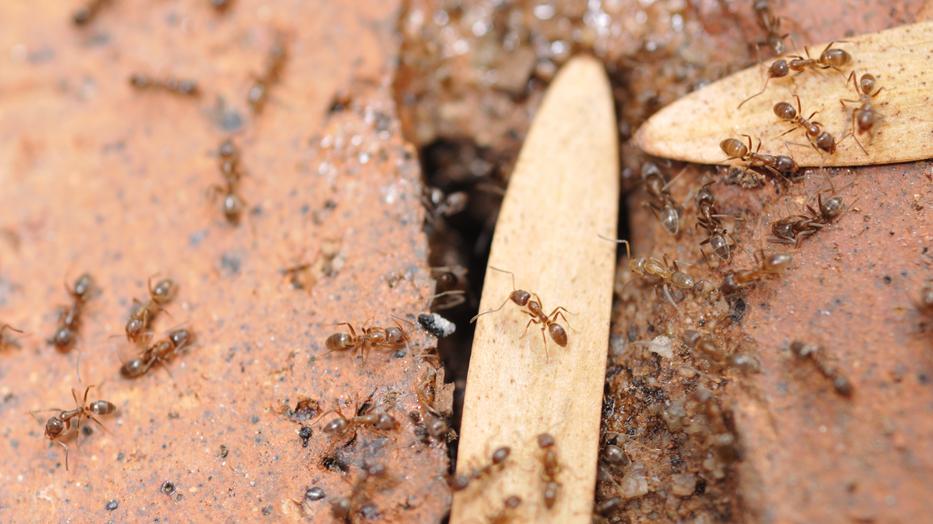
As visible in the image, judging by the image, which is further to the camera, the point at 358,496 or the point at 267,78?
the point at 267,78

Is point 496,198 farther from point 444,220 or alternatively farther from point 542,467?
point 542,467

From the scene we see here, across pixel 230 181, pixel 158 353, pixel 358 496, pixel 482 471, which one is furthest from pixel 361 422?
pixel 230 181

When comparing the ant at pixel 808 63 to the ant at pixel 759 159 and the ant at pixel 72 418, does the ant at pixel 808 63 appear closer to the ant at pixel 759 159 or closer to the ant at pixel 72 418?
the ant at pixel 759 159

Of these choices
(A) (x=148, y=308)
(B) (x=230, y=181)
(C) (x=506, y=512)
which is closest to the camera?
(C) (x=506, y=512)

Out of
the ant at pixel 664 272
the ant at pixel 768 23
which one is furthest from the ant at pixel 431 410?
the ant at pixel 768 23

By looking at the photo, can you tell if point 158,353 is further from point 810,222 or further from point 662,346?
point 810,222

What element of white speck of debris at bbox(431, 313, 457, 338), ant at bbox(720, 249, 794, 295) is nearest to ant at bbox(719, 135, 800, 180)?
ant at bbox(720, 249, 794, 295)

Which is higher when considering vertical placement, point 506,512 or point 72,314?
point 72,314
